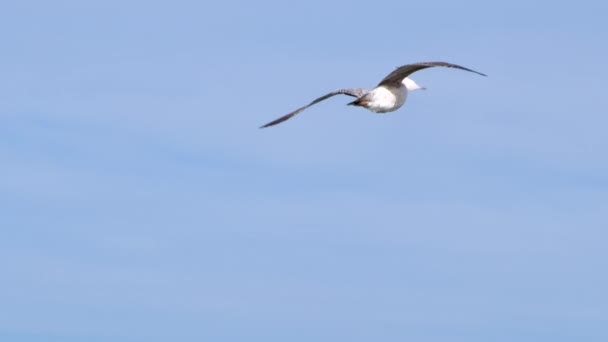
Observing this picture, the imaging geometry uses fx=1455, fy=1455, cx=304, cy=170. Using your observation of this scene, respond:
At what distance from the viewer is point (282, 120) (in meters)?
55.2

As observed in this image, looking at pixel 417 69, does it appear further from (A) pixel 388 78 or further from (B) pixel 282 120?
(B) pixel 282 120

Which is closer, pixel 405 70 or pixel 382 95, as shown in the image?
pixel 405 70

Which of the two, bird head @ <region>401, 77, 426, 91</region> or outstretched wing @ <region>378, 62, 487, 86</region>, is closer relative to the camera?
outstretched wing @ <region>378, 62, 487, 86</region>

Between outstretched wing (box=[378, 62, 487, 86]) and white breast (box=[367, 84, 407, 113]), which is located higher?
outstretched wing (box=[378, 62, 487, 86])

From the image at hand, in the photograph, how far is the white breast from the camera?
2154 inches

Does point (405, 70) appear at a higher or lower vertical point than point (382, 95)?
higher

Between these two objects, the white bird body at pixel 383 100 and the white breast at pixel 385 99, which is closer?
the white bird body at pixel 383 100

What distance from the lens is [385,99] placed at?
54.9 metres

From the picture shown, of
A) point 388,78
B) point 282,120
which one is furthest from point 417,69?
point 282,120

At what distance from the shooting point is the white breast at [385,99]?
180 ft

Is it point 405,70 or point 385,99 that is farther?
point 385,99

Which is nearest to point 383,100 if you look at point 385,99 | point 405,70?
point 385,99

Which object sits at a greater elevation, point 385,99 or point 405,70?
point 405,70

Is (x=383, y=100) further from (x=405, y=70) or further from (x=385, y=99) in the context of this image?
(x=405, y=70)
